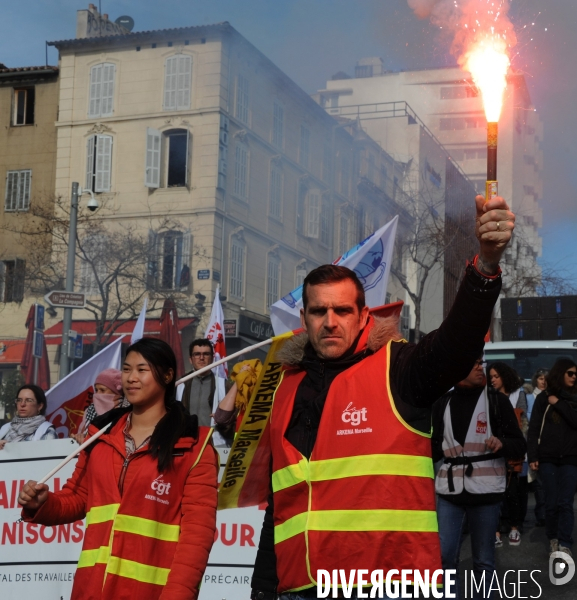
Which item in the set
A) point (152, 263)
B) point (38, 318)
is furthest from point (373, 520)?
point (152, 263)

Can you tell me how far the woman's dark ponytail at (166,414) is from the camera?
13.1ft

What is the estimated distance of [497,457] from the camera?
22.1ft

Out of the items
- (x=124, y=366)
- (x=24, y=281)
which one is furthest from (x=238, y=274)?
(x=124, y=366)

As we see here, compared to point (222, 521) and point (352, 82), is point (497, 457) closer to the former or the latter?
point (222, 521)

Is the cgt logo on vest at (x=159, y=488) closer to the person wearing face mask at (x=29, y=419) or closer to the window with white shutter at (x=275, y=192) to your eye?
the person wearing face mask at (x=29, y=419)

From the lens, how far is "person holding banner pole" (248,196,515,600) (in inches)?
126

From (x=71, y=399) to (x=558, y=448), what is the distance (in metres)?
4.21

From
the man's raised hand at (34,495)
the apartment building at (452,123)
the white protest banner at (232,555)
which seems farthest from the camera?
the apartment building at (452,123)

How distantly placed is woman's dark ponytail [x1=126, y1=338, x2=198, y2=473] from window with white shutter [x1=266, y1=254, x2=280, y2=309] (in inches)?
1106

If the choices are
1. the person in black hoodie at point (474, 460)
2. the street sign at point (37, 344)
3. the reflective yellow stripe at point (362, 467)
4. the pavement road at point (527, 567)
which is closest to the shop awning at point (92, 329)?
the street sign at point (37, 344)

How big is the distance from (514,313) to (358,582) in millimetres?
16605

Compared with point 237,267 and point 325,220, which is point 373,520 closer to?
point 237,267

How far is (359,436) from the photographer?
3.31 metres

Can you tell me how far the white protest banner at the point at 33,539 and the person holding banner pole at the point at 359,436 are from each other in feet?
13.2
